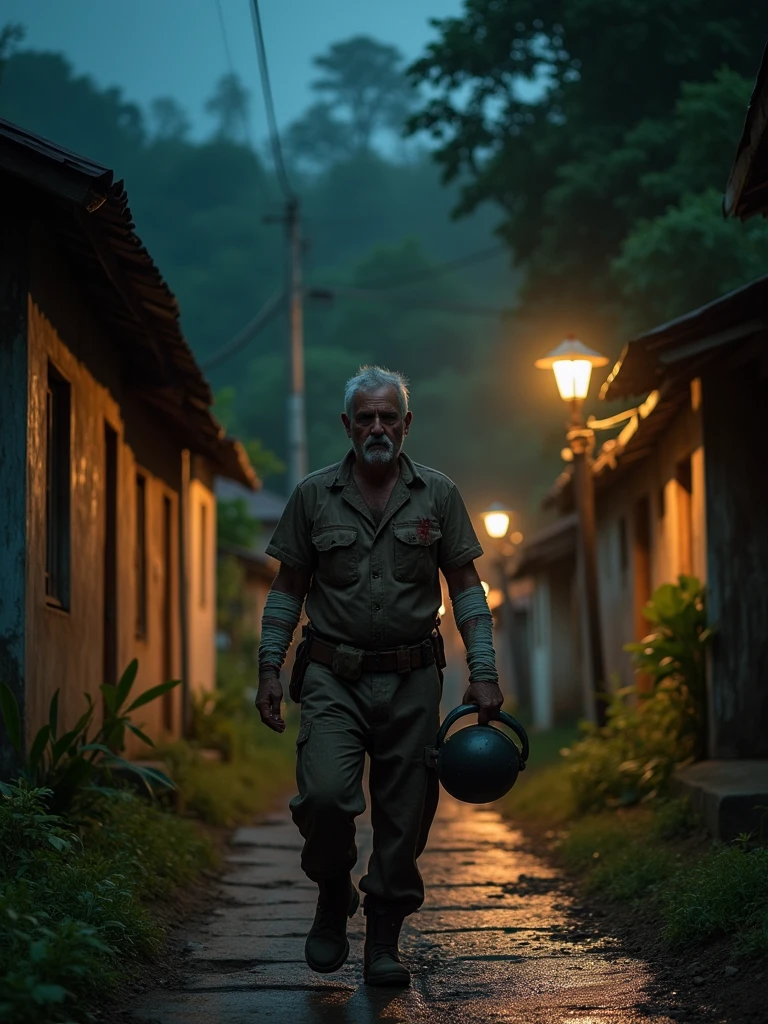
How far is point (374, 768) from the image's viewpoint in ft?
17.6

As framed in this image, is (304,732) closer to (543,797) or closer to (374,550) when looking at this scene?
(374,550)

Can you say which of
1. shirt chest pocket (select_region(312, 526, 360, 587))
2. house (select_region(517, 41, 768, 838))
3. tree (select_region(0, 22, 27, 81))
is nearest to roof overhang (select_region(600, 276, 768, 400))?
house (select_region(517, 41, 768, 838))

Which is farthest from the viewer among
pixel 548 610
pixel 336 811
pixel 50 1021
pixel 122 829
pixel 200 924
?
pixel 548 610

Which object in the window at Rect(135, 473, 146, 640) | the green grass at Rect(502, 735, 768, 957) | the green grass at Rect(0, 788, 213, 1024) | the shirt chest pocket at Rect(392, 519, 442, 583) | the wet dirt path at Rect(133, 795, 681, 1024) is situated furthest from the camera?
the window at Rect(135, 473, 146, 640)

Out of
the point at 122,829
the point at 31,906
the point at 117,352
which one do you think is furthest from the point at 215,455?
the point at 31,906

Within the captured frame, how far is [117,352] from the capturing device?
10500 millimetres

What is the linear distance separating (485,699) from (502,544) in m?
16.4

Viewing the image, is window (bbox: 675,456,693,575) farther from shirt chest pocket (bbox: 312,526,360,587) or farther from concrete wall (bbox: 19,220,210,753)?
shirt chest pocket (bbox: 312,526,360,587)

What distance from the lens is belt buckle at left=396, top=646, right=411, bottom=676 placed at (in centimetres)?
525

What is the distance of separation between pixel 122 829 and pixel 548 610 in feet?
63.1

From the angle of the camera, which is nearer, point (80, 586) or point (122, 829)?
point (122, 829)

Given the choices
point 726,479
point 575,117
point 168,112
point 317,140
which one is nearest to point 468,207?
point 575,117

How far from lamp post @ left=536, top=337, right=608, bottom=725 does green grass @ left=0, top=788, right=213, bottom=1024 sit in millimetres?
4031

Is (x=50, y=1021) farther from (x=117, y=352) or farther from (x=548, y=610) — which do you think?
(x=548, y=610)
